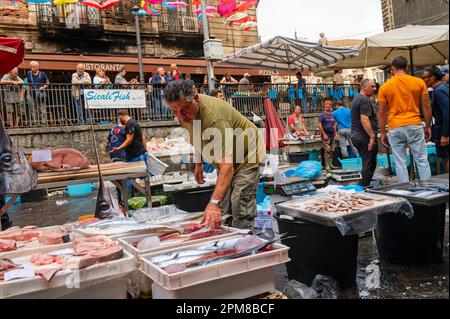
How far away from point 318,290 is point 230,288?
110 cm

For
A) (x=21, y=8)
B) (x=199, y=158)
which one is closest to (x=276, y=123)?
(x=199, y=158)

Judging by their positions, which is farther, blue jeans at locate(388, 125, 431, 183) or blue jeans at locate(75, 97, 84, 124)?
blue jeans at locate(75, 97, 84, 124)

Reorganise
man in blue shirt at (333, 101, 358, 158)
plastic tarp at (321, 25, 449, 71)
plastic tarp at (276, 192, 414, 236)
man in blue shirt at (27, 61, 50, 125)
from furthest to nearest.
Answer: man in blue shirt at (27, 61, 50, 125), man in blue shirt at (333, 101, 358, 158), plastic tarp at (321, 25, 449, 71), plastic tarp at (276, 192, 414, 236)

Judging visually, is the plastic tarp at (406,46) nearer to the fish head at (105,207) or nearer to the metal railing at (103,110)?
the metal railing at (103,110)

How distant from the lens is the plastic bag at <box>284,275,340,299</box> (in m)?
3.25

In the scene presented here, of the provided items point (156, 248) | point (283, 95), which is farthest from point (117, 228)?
point (283, 95)

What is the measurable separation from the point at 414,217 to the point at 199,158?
2192 mm

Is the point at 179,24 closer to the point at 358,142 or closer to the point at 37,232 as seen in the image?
the point at 358,142

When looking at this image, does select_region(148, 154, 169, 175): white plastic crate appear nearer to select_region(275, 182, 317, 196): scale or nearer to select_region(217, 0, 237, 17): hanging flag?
select_region(275, 182, 317, 196): scale

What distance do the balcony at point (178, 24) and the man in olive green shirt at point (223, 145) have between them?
70.9 ft

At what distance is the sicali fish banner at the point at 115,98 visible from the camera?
12.9 metres

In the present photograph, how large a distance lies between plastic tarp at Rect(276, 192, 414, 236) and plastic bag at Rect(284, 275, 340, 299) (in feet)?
1.50

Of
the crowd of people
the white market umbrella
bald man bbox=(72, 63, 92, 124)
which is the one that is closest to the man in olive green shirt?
the crowd of people

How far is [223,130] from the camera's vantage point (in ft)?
11.2
